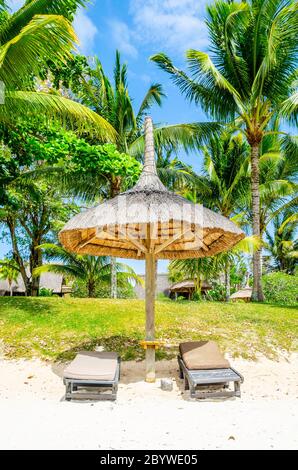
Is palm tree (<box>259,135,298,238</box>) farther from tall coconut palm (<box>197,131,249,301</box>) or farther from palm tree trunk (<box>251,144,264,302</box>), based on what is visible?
palm tree trunk (<box>251,144,264,302</box>)

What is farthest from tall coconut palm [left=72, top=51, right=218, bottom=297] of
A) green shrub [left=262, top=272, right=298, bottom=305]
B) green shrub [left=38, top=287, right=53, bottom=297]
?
green shrub [left=38, top=287, right=53, bottom=297]

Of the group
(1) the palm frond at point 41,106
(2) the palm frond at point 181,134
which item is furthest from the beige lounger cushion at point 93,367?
(2) the palm frond at point 181,134

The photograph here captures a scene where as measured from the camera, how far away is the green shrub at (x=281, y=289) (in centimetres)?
1761

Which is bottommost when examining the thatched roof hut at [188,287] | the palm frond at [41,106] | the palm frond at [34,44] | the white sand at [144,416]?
the white sand at [144,416]

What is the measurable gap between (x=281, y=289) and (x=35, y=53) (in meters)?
14.7

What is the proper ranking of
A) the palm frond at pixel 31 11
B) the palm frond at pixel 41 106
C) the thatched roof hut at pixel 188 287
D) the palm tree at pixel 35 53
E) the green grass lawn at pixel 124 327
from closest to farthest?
the palm tree at pixel 35 53 < the green grass lawn at pixel 124 327 < the palm frond at pixel 31 11 < the palm frond at pixel 41 106 < the thatched roof hut at pixel 188 287

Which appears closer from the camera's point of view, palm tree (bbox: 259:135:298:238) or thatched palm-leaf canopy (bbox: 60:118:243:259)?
thatched palm-leaf canopy (bbox: 60:118:243:259)

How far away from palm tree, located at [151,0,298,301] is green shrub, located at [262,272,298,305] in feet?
14.6

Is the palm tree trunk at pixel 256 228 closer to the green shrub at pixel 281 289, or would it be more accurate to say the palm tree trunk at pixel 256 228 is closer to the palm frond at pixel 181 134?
the palm frond at pixel 181 134

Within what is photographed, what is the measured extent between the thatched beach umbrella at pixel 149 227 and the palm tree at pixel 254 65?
727 centimetres

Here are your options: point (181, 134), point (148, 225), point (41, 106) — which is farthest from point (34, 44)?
point (181, 134)

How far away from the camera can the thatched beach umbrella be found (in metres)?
5.28
